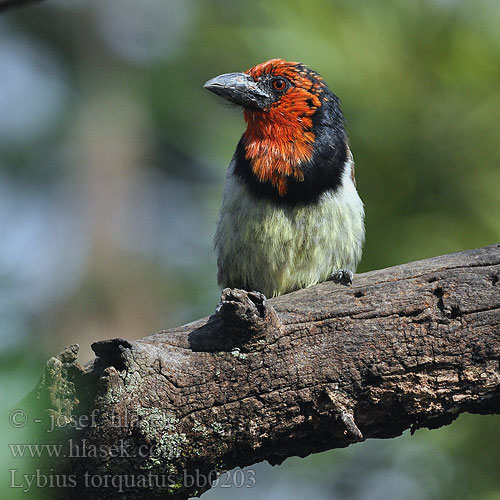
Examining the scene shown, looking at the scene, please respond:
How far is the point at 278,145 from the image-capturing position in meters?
3.85

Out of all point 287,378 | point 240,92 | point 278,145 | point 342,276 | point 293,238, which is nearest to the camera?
point 287,378

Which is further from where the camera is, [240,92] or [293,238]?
[240,92]

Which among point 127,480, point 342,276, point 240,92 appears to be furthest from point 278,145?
point 127,480

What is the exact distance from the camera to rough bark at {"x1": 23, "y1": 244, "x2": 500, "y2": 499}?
2.39 metres

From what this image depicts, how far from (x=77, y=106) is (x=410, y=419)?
606cm

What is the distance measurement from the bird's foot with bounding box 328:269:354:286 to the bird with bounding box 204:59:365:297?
2cm

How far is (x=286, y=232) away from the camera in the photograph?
366cm

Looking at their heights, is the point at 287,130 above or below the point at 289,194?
above

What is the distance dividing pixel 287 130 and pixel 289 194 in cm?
44

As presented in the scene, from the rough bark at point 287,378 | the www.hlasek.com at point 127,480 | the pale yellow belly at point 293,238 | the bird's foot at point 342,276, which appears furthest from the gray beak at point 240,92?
the www.hlasek.com at point 127,480

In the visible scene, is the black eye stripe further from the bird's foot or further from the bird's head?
the bird's foot

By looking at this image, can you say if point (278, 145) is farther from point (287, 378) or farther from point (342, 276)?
point (287, 378)

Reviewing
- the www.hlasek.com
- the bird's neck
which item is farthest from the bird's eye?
the www.hlasek.com

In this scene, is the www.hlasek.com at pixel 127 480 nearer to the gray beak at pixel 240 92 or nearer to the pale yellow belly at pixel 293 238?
the pale yellow belly at pixel 293 238
